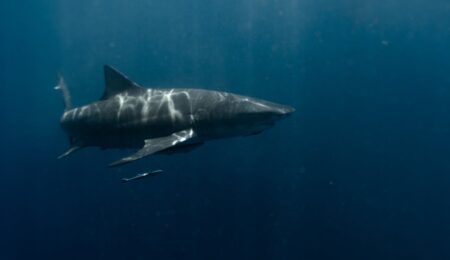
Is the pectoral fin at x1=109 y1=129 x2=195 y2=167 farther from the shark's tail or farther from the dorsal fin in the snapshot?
the shark's tail

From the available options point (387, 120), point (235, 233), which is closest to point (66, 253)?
point (235, 233)

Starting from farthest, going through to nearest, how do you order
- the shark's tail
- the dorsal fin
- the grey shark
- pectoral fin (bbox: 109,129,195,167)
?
1. the shark's tail
2. the dorsal fin
3. the grey shark
4. pectoral fin (bbox: 109,129,195,167)


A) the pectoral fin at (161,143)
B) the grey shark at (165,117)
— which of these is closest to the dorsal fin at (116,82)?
the grey shark at (165,117)

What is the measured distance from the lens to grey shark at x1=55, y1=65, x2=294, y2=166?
754 centimetres

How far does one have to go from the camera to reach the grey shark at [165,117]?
7.54 meters

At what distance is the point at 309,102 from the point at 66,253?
66.3 ft

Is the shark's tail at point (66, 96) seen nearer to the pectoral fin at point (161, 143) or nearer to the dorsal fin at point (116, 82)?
the dorsal fin at point (116, 82)

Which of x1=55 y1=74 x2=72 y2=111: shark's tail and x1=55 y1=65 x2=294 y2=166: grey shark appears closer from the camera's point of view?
x1=55 y1=65 x2=294 y2=166: grey shark

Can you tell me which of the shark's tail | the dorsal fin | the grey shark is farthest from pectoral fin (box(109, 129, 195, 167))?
the shark's tail

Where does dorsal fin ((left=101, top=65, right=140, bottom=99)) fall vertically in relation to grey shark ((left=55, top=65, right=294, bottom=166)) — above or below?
above

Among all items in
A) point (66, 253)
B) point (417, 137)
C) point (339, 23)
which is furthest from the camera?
point (339, 23)

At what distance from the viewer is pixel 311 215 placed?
18.8 meters

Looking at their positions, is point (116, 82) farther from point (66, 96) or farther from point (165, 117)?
point (66, 96)

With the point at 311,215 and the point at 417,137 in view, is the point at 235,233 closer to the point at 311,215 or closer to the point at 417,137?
the point at 311,215
